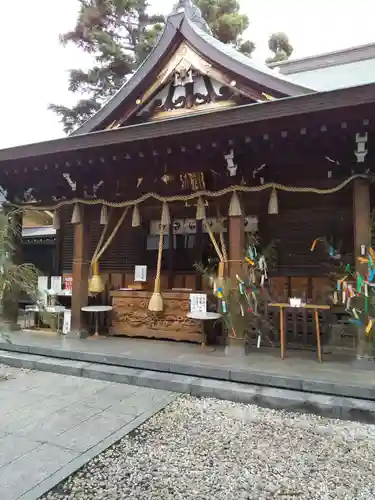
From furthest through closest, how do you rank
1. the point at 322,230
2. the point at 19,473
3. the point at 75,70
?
the point at 75,70
the point at 322,230
the point at 19,473

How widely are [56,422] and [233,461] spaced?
5.69 feet

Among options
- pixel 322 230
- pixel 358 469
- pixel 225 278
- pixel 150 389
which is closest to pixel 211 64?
pixel 322 230

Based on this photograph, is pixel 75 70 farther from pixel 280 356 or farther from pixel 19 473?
pixel 19 473

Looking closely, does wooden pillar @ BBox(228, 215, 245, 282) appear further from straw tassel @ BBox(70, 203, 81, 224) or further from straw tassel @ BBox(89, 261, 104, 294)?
straw tassel @ BBox(70, 203, 81, 224)

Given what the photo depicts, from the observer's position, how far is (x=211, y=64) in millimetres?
6719

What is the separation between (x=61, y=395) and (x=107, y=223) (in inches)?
125

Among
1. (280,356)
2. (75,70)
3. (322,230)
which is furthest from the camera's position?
(75,70)

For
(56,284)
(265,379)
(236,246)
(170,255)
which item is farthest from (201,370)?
(56,284)

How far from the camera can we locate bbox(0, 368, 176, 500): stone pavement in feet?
8.56

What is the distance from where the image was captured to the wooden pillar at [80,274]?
21.3 feet

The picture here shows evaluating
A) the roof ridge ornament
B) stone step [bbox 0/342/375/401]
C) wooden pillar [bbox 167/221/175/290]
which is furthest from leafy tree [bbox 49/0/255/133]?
stone step [bbox 0/342/375/401]

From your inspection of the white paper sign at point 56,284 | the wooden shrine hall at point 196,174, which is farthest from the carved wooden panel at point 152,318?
the white paper sign at point 56,284

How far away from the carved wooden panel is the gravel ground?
2434mm

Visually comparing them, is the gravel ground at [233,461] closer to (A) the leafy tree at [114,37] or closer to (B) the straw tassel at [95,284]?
(B) the straw tassel at [95,284]
